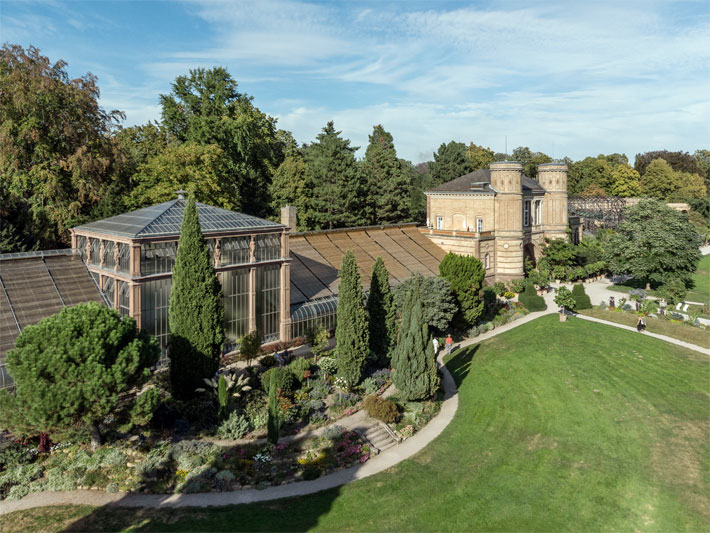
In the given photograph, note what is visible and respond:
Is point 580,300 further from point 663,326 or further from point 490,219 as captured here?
point 490,219

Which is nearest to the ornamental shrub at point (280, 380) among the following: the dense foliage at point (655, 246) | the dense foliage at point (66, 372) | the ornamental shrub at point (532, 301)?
the dense foliage at point (66, 372)

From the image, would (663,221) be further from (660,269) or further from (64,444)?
(64,444)

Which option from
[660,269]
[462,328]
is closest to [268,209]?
[462,328]

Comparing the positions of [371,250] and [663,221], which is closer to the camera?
[371,250]

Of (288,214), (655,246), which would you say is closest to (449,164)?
(655,246)

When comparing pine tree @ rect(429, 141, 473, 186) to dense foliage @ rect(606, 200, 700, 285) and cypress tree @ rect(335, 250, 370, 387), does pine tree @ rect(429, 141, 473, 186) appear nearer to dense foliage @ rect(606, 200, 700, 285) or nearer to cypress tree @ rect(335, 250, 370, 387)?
dense foliage @ rect(606, 200, 700, 285)

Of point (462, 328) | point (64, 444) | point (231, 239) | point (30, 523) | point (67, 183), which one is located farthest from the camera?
point (67, 183)
